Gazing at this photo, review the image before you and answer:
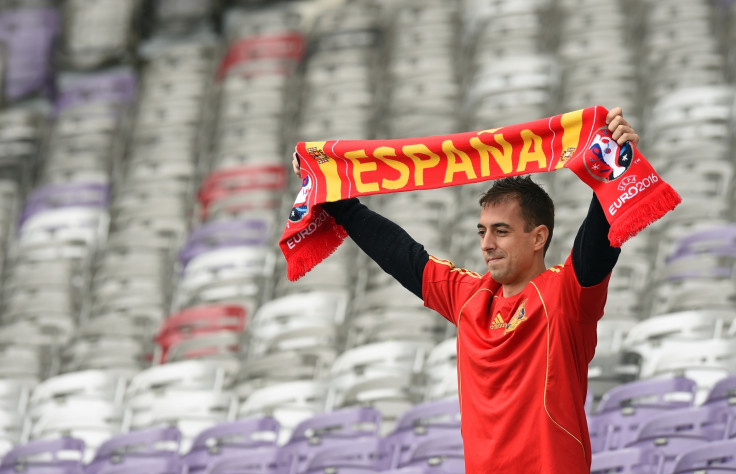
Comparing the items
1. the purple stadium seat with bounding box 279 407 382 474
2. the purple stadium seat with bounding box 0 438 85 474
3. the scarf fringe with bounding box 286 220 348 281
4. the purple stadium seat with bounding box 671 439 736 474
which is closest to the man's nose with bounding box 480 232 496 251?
the scarf fringe with bounding box 286 220 348 281

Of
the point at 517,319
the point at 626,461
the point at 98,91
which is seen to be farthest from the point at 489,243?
the point at 98,91

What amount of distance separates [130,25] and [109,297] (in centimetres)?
491

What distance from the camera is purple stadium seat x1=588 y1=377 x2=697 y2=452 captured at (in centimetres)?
480

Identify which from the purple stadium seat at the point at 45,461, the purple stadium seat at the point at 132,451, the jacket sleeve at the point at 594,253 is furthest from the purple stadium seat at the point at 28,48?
the jacket sleeve at the point at 594,253

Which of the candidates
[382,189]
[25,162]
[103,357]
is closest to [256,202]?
[103,357]

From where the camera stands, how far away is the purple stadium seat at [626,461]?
421cm

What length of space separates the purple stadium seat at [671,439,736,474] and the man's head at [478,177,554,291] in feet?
4.46

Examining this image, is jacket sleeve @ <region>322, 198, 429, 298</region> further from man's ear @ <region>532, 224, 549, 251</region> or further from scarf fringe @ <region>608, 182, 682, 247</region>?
scarf fringe @ <region>608, 182, 682, 247</region>

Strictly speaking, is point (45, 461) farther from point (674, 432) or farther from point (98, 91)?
point (98, 91)

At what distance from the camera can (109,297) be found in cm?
850

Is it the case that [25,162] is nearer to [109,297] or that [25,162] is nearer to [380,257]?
[109,297]

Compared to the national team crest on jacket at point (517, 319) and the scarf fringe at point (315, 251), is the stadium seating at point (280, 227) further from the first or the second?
the national team crest on jacket at point (517, 319)

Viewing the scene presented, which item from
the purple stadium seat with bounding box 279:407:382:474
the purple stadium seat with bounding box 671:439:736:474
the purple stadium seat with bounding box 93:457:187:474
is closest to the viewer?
the purple stadium seat with bounding box 671:439:736:474

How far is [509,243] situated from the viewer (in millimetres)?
2914
